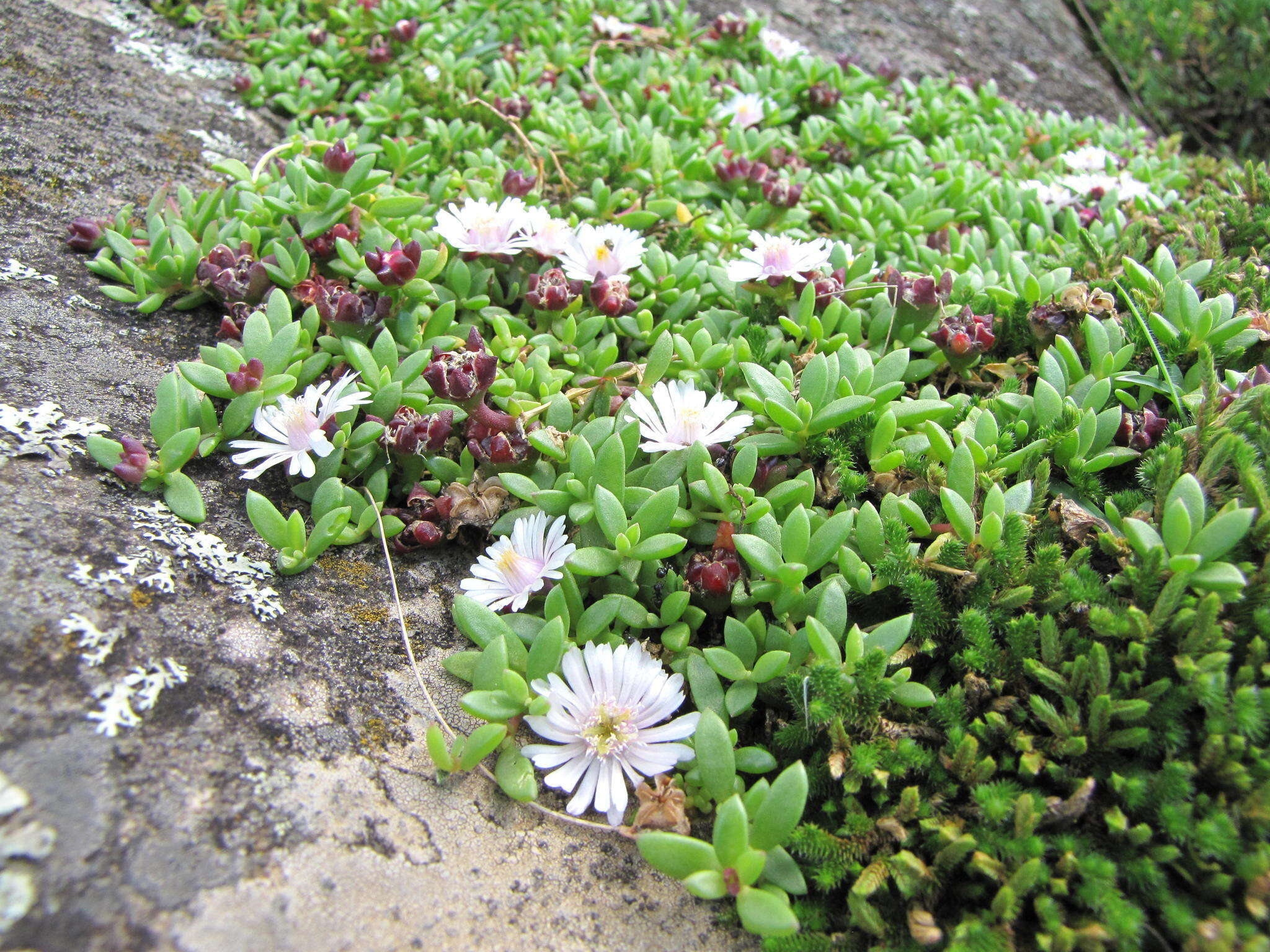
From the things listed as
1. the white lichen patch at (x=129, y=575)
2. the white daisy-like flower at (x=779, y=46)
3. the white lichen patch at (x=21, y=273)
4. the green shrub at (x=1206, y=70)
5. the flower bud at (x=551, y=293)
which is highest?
the green shrub at (x=1206, y=70)

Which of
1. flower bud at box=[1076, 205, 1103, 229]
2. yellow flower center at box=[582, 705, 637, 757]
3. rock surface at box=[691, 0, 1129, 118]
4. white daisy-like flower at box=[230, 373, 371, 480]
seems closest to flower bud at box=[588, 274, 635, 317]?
white daisy-like flower at box=[230, 373, 371, 480]

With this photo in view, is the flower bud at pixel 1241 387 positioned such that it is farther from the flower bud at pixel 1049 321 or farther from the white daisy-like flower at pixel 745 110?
the white daisy-like flower at pixel 745 110

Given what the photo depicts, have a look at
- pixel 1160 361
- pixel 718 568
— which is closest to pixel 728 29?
pixel 1160 361

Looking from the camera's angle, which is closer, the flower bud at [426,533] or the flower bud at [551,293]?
the flower bud at [426,533]

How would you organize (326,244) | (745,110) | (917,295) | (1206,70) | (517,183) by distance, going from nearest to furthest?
(917,295) < (326,244) < (517,183) < (745,110) < (1206,70)

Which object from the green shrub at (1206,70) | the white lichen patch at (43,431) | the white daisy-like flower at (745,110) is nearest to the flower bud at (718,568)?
the white lichen patch at (43,431)

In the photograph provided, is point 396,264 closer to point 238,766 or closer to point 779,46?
point 238,766
